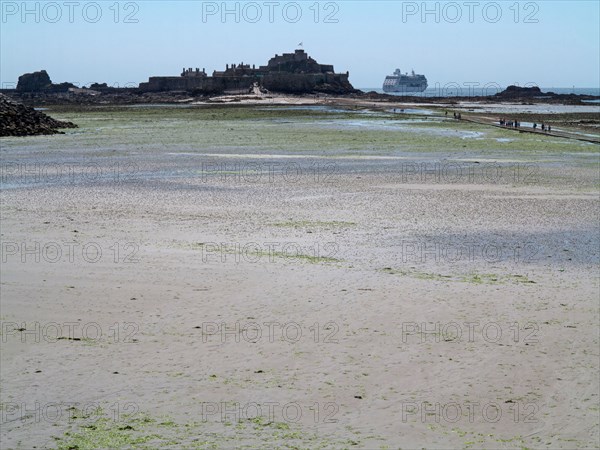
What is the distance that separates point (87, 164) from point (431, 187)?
35.7 ft

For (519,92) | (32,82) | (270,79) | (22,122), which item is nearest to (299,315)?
(22,122)

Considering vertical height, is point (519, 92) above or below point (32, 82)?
below

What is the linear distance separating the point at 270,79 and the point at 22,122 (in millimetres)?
72714

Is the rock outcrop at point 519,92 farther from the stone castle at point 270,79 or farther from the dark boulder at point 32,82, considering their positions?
the dark boulder at point 32,82

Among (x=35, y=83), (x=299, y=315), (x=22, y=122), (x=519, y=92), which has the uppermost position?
(x=35, y=83)

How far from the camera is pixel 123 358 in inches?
287

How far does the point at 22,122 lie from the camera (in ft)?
129

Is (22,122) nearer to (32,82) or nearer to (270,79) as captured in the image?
(270,79)

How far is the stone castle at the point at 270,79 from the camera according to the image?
357 feet

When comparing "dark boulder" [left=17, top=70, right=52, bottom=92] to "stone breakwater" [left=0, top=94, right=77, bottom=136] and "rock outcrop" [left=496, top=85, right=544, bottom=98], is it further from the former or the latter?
"stone breakwater" [left=0, top=94, right=77, bottom=136]

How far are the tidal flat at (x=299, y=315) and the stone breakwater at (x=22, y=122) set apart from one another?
806 inches

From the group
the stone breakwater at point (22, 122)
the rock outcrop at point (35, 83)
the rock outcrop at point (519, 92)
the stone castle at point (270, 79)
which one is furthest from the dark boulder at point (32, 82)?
the stone breakwater at point (22, 122)

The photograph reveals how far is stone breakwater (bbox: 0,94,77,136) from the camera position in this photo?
124 feet

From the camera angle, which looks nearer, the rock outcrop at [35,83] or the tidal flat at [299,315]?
the tidal flat at [299,315]
